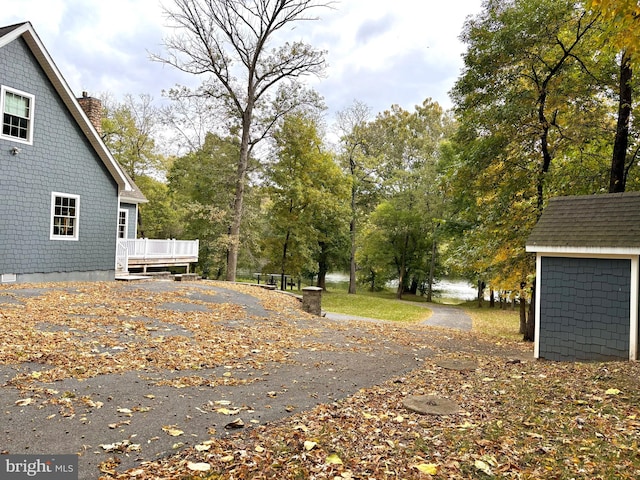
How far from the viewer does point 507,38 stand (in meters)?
11.2

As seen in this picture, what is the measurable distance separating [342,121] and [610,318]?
91.5 feet

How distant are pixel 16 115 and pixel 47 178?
6.79 feet

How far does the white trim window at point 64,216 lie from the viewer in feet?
46.3

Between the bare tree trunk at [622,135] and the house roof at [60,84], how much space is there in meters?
16.0

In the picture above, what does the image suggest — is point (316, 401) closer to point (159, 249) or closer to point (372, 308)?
point (159, 249)

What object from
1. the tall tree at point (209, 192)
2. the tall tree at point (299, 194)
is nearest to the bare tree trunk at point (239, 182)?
the tall tree at point (209, 192)

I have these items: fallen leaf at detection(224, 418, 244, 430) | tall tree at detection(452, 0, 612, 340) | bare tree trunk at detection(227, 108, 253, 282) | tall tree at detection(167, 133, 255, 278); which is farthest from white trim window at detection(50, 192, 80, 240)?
tall tree at detection(452, 0, 612, 340)

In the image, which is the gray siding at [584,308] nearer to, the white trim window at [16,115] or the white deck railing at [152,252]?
the white deck railing at [152,252]

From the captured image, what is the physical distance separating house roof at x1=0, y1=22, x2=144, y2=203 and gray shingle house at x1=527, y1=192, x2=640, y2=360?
1439 cm

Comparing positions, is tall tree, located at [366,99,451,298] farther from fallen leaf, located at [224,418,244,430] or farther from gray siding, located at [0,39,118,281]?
fallen leaf, located at [224,418,244,430]

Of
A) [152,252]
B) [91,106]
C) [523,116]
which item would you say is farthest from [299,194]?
[523,116]

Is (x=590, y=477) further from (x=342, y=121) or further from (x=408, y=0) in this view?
(x=342, y=121)

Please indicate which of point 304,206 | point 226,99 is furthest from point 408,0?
point 304,206

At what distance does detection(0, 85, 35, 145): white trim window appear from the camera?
12.7m
